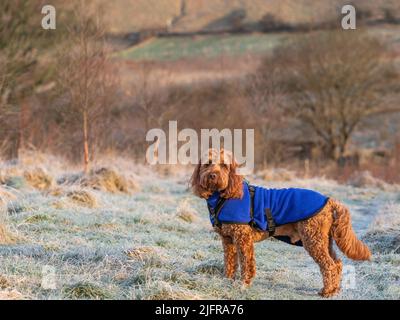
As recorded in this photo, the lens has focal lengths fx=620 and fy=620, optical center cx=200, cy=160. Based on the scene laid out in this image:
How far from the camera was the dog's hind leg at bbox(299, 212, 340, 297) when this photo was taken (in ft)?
20.7

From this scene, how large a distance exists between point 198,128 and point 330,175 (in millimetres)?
7098

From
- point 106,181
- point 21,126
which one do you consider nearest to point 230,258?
point 106,181

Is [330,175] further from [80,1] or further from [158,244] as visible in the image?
[158,244]

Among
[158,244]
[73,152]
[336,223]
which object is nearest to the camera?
[336,223]

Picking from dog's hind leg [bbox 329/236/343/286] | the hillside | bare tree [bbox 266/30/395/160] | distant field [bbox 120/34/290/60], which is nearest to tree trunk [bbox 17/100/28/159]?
dog's hind leg [bbox 329/236/343/286]

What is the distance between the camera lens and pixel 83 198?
10922 mm

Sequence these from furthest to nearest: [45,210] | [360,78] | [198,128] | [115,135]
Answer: [360,78] → [198,128] → [115,135] → [45,210]

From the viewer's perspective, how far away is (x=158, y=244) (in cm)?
867

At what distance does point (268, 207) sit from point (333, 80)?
25.3 metres

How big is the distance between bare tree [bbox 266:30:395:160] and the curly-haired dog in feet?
82.5

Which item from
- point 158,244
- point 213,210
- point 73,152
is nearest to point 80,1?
point 73,152

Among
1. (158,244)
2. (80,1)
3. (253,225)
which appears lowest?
(158,244)

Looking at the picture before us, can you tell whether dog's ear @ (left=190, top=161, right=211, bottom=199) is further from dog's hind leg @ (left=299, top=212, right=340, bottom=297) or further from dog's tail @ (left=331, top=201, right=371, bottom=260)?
dog's tail @ (left=331, top=201, right=371, bottom=260)

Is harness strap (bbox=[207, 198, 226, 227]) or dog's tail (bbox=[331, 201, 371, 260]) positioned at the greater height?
harness strap (bbox=[207, 198, 226, 227])
